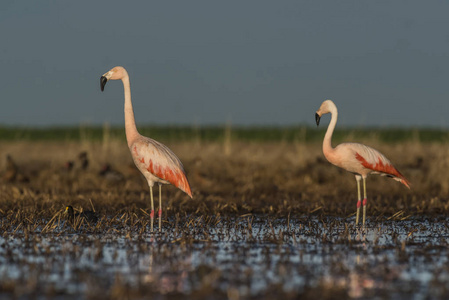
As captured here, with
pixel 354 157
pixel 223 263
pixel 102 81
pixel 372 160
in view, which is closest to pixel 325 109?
pixel 354 157

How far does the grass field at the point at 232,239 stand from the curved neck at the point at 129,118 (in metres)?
1.22

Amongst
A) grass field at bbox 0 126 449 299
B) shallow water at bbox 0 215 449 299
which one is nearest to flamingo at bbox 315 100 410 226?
grass field at bbox 0 126 449 299

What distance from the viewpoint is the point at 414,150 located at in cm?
2209

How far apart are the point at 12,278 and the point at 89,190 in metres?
9.16

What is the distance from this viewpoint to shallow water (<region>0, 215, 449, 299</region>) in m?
5.26

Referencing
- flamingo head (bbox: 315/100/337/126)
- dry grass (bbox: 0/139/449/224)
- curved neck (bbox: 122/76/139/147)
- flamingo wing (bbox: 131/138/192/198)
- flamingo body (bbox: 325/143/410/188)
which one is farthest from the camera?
dry grass (bbox: 0/139/449/224)

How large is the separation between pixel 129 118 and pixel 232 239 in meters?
2.77

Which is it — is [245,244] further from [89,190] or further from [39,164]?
[39,164]

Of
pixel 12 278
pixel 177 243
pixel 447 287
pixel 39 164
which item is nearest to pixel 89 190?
pixel 39 164

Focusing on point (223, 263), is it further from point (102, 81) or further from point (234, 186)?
point (234, 186)

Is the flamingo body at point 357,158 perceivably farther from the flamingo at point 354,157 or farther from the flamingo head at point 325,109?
the flamingo head at point 325,109

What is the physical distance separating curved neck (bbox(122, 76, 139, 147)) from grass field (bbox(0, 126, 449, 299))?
3.99ft

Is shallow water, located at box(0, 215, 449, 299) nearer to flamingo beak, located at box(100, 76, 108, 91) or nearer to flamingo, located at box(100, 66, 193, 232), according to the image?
flamingo, located at box(100, 66, 193, 232)

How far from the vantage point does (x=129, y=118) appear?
10023 mm
